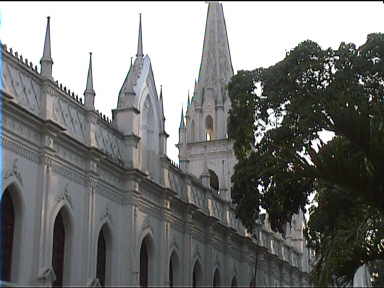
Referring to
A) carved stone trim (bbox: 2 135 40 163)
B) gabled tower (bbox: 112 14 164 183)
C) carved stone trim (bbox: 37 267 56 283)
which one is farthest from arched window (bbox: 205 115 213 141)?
carved stone trim (bbox: 37 267 56 283)

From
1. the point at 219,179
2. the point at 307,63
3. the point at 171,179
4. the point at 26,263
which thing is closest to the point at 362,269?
the point at 26,263

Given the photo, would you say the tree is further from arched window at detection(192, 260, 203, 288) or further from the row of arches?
arched window at detection(192, 260, 203, 288)

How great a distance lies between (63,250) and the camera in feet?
68.2

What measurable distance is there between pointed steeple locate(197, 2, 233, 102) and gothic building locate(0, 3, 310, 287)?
273 inches

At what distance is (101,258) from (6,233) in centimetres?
567

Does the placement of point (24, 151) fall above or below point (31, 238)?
above

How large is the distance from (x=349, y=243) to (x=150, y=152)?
18.1 metres

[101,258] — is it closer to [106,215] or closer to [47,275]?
[106,215]

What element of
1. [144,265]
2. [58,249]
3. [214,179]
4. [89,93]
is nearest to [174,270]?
[144,265]

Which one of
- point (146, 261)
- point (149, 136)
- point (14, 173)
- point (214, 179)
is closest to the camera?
point (14, 173)

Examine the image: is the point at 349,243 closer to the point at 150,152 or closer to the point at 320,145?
the point at 320,145

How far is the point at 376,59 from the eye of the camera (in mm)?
21672

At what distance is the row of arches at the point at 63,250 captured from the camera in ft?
59.1

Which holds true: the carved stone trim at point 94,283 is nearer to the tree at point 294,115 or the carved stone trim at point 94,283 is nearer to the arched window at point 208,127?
the tree at point 294,115
